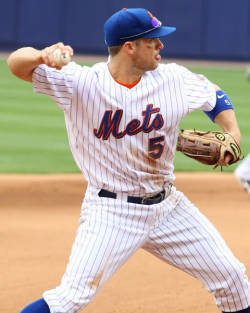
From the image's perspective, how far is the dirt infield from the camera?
186 inches

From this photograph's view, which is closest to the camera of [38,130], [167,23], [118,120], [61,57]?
[61,57]

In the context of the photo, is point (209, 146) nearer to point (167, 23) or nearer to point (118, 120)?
point (118, 120)

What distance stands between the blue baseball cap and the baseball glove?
556 millimetres

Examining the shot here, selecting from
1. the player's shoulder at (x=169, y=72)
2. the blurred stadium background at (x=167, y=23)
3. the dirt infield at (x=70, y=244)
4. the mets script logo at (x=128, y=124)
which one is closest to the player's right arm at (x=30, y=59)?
the mets script logo at (x=128, y=124)

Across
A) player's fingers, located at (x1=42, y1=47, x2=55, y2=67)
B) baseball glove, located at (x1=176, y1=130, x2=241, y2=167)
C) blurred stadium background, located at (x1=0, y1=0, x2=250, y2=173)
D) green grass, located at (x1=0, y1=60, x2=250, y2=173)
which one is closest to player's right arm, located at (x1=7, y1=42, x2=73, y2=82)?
player's fingers, located at (x1=42, y1=47, x2=55, y2=67)

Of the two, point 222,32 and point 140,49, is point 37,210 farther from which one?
point 222,32

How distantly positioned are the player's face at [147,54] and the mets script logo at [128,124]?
19 cm

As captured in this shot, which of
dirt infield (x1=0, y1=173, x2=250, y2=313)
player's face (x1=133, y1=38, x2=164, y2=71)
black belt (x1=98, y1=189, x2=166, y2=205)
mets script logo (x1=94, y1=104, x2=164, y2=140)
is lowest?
dirt infield (x1=0, y1=173, x2=250, y2=313)

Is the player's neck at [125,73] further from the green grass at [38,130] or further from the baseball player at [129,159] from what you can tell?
the green grass at [38,130]

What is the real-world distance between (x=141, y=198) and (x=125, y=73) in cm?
62

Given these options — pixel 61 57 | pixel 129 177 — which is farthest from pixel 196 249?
pixel 61 57

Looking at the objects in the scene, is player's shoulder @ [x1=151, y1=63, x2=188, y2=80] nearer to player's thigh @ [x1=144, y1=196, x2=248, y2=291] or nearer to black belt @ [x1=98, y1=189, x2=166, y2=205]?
black belt @ [x1=98, y1=189, x2=166, y2=205]

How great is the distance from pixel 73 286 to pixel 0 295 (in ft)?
4.78

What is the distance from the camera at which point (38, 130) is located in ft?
35.3
